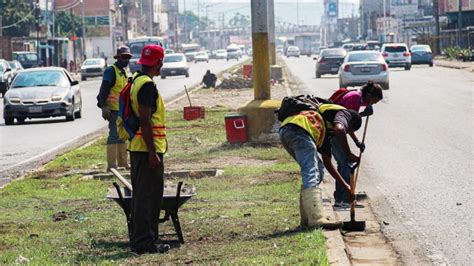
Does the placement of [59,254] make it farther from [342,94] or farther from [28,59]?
[28,59]

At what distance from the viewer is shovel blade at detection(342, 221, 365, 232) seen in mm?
10883

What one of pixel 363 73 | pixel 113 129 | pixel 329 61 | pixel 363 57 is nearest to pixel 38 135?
pixel 113 129

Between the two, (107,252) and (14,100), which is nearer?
(107,252)

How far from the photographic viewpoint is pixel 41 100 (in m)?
29.9

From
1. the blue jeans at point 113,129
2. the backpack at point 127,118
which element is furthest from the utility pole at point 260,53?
the backpack at point 127,118

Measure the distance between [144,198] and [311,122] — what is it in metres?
1.81

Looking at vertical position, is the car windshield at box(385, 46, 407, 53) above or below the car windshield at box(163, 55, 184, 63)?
above

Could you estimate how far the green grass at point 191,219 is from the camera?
30.3 feet

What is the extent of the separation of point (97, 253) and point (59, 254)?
1.02ft

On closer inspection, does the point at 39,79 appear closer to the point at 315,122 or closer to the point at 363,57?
the point at 363,57

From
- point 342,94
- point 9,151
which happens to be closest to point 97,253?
point 342,94

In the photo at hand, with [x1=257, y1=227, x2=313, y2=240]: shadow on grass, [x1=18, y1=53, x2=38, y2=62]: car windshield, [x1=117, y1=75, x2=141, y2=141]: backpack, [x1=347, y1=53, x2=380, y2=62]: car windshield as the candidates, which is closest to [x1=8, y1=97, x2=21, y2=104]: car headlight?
[x1=347, y1=53, x2=380, y2=62]: car windshield

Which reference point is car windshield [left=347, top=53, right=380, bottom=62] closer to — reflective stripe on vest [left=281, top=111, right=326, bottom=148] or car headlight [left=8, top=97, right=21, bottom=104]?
car headlight [left=8, top=97, right=21, bottom=104]

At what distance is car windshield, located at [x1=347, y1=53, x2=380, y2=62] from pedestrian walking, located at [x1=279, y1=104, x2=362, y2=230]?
30.5 m
